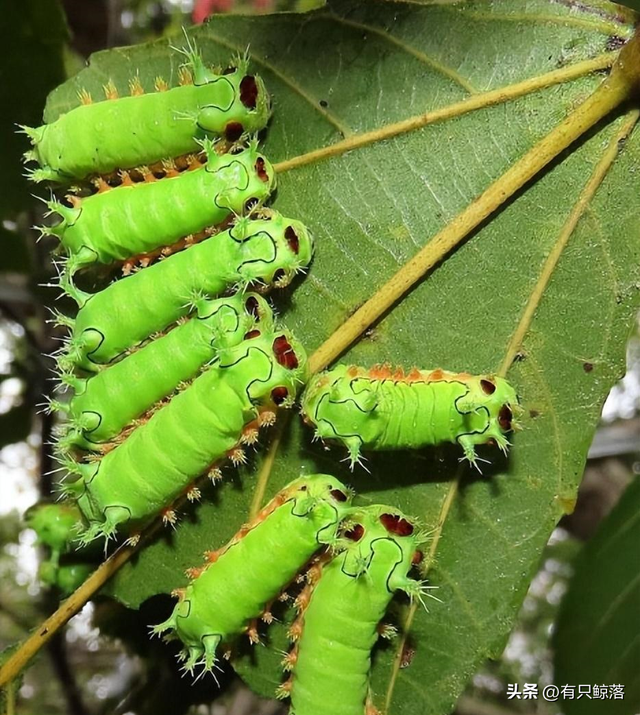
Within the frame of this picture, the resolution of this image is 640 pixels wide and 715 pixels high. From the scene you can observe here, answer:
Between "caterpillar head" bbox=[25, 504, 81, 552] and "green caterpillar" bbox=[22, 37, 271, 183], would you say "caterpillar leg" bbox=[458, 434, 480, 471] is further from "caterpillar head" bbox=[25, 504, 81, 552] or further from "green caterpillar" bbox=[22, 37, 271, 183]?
"caterpillar head" bbox=[25, 504, 81, 552]

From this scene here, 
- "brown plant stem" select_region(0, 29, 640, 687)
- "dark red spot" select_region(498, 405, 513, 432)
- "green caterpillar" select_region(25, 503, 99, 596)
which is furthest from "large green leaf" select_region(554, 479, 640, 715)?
"green caterpillar" select_region(25, 503, 99, 596)

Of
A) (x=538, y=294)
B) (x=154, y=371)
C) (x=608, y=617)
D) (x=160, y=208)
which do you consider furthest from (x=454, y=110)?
(x=608, y=617)

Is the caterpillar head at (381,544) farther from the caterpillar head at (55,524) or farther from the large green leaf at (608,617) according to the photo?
the caterpillar head at (55,524)

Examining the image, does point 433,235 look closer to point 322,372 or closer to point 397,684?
point 322,372

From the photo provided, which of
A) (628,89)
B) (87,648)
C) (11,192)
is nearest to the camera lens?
(628,89)

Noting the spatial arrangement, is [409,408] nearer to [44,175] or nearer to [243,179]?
[243,179]

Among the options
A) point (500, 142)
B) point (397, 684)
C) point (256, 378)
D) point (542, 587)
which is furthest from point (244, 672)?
point (542, 587)
